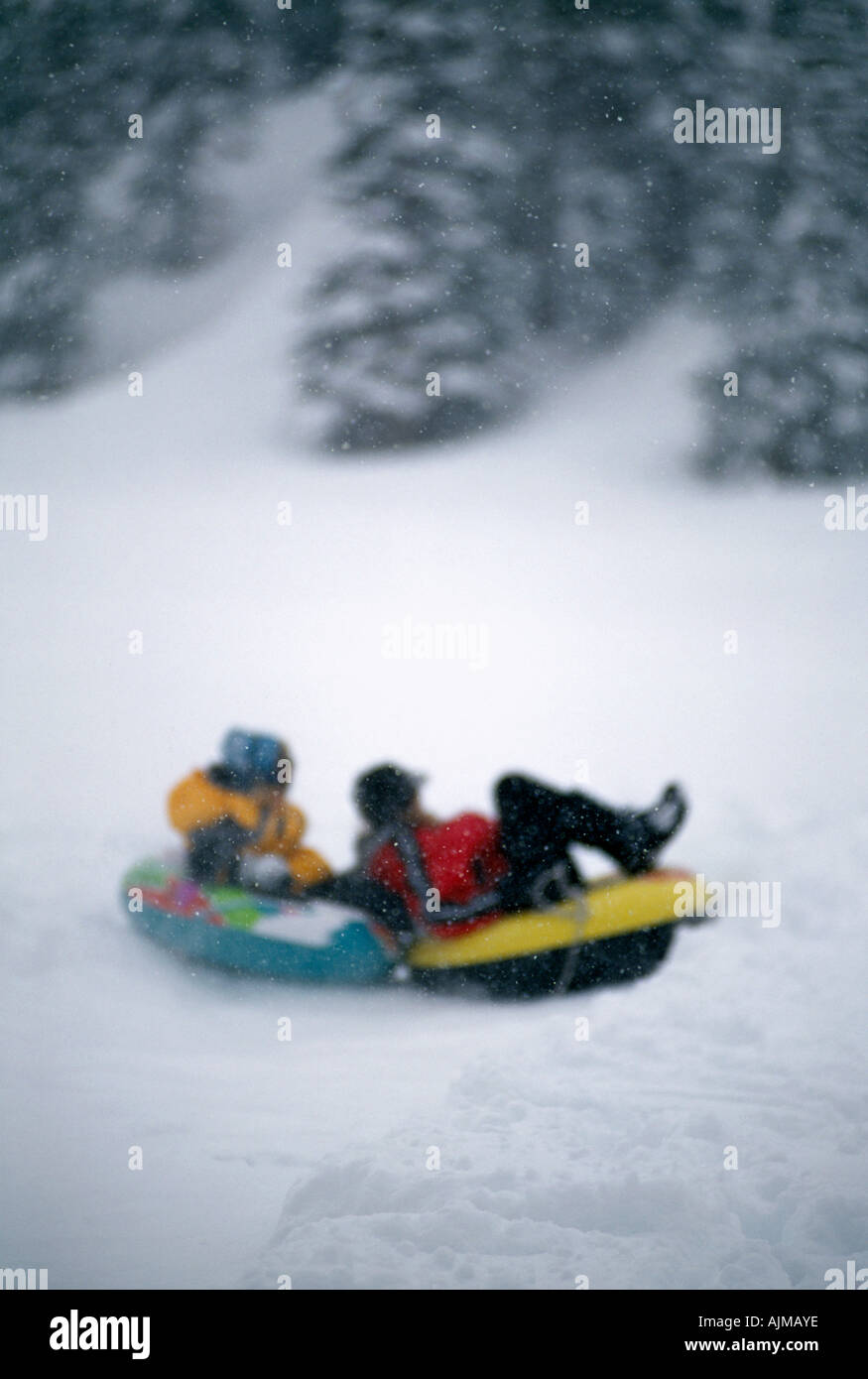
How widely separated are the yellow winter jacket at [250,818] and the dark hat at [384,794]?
194mm

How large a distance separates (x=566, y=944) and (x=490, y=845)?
32 cm

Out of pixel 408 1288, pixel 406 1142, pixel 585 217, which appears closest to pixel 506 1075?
pixel 406 1142

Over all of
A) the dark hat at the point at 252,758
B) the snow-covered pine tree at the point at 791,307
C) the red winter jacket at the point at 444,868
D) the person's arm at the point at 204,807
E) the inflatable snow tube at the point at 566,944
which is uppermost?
the snow-covered pine tree at the point at 791,307

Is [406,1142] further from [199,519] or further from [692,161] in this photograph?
[692,161]

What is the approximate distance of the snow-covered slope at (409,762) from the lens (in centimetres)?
274

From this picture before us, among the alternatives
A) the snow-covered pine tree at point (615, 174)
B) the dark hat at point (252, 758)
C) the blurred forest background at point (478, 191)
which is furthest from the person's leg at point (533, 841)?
the snow-covered pine tree at point (615, 174)

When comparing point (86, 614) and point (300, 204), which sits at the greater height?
point (300, 204)

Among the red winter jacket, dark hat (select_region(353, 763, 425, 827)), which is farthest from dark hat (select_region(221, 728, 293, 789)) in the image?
the red winter jacket

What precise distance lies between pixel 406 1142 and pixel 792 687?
1688 millimetres

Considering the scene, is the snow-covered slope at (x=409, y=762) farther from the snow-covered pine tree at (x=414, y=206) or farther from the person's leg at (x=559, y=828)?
the person's leg at (x=559, y=828)

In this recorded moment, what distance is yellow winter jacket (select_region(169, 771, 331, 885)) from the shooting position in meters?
2.85

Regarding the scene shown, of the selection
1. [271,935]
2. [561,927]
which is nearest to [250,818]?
[271,935]

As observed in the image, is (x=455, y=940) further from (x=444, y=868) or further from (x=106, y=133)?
(x=106, y=133)

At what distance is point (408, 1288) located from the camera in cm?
266
